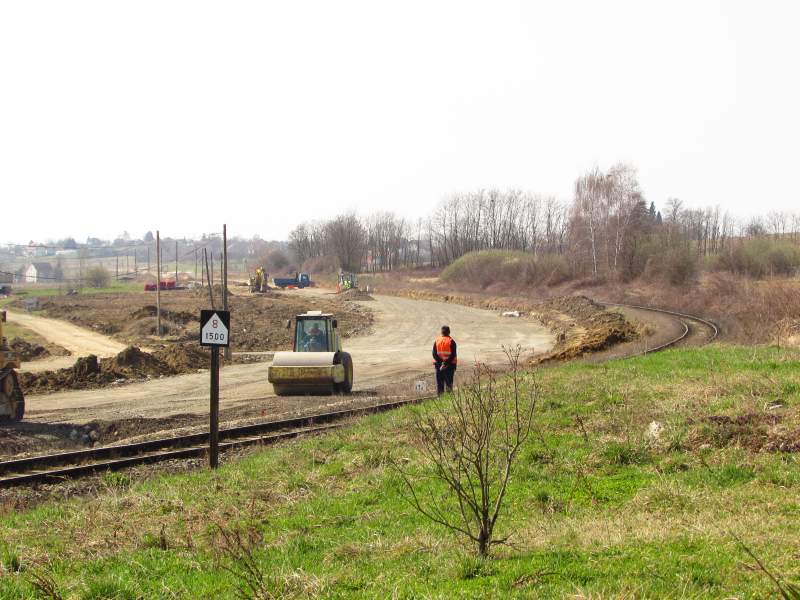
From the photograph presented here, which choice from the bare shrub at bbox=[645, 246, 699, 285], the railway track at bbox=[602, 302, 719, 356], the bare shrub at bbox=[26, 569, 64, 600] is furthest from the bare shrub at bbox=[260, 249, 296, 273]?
the bare shrub at bbox=[26, 569, 64, 600]

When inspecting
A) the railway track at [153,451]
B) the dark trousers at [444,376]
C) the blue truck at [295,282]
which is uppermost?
the dark trousers at [444,376]

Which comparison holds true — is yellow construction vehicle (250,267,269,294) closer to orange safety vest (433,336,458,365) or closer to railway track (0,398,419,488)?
railway track (0,398,419,488)

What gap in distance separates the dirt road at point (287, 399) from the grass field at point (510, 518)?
27.5 ft

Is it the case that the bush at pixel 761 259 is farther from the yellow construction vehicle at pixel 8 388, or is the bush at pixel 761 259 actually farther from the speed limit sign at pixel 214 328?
the speed limit sign at pixel 214 328

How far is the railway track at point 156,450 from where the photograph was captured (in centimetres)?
1400

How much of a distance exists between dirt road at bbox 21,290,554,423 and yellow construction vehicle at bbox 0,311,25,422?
820 mm

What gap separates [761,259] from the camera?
6288 cm

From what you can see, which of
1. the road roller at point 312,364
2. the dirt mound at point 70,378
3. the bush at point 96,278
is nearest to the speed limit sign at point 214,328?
the road roller at point 312,364

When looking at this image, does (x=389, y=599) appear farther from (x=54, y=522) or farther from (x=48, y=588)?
(x=54, y=522)

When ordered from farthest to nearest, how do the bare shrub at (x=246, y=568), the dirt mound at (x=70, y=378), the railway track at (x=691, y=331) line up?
the railway track at (x=691, y=331)
the dirt mound at (x=70, y=378)
the bare shrub at (x=246, y=568)

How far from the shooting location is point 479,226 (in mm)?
137500

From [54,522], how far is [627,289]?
55604 millimetres

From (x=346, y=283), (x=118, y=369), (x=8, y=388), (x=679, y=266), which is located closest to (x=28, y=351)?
(x=118, y=369)

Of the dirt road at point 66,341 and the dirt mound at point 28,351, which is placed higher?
the dirt mound at point 28,351
